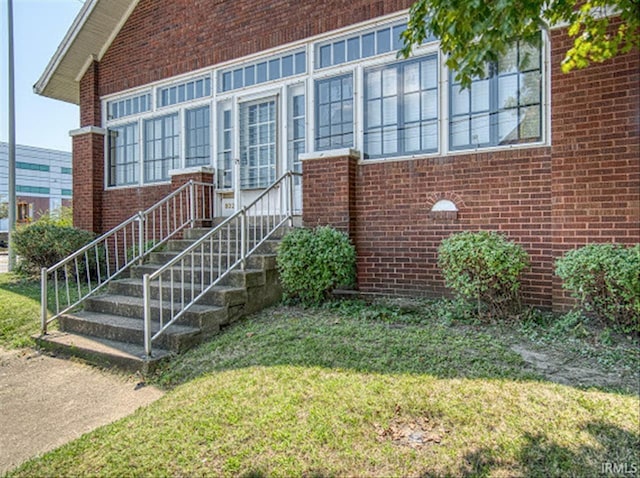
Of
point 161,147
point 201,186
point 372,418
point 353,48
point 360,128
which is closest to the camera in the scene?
point 372,418

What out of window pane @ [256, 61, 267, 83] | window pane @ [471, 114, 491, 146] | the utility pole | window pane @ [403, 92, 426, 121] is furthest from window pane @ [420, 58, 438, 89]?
the utility pole

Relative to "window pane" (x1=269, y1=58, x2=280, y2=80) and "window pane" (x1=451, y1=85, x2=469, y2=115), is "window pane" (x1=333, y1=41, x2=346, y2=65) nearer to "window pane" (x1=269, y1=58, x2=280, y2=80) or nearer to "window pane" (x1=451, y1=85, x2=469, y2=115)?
"window pane" (x1=269, y1=58, x2=280, y2=80)

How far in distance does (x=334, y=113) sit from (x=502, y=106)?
2.46 meters

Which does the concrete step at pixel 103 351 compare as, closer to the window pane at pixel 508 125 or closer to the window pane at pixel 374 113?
the window pane at pixel 374 113

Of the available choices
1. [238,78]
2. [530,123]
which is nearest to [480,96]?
[530,123]

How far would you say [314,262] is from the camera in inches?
208

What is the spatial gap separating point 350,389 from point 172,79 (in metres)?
7.48

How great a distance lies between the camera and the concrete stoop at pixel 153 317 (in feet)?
14.2

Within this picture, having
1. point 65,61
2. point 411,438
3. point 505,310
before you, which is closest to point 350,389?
point 411,438

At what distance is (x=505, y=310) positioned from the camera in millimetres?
4699

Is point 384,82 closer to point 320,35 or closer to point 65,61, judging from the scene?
point 320,35

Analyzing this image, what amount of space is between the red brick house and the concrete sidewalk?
3.38 m

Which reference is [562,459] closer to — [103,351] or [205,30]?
[103,351]

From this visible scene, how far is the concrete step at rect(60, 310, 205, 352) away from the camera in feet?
14.3
